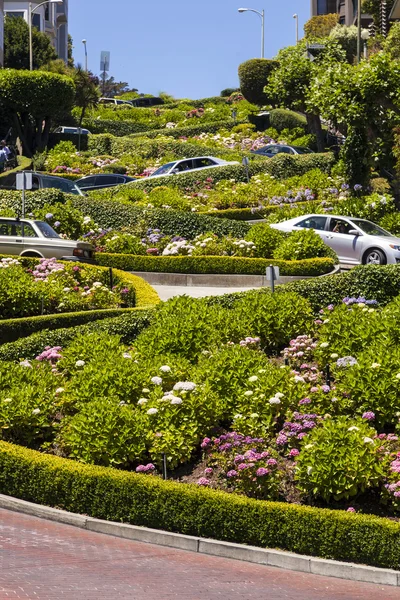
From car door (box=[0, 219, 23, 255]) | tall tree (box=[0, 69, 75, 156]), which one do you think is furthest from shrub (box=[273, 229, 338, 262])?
tall tree (box=[0, 69, 75, 156])

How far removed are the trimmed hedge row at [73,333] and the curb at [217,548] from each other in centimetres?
438

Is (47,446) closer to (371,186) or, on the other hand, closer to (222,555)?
(222,555)

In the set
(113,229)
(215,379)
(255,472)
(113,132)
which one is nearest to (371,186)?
(113,229)

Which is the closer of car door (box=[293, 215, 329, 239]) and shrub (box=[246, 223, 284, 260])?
shrub (box=[246, 223, 284, 260])

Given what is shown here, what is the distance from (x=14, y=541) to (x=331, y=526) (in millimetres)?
2937

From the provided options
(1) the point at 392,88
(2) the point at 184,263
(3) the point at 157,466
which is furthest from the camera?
(1) the point at 392,88

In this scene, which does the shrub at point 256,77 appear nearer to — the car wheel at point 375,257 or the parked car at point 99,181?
the parked car at point 99,181

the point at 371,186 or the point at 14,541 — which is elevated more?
the point at 371,186

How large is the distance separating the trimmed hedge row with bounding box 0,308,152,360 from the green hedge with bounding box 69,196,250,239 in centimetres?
1037

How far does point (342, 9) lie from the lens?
10275cm

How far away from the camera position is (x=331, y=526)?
11016 mm

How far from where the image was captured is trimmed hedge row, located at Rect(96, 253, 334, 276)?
24688mm

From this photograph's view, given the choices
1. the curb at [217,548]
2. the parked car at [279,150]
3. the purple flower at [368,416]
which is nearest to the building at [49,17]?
the parked car at [279,150]

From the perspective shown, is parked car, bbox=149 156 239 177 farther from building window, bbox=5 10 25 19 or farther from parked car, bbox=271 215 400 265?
building window, bbox=5 10 25 19
